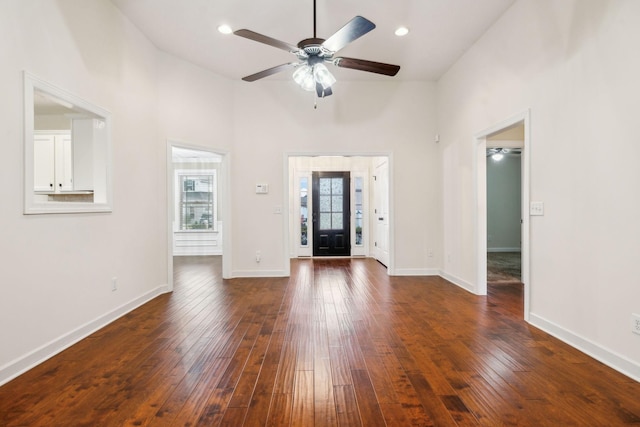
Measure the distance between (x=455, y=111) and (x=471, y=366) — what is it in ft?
11.9

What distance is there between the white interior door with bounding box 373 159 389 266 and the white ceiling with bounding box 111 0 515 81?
7.58ft

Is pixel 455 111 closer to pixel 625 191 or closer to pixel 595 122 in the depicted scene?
pixel 595 122

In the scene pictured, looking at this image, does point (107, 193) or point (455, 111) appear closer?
point (107, 193)

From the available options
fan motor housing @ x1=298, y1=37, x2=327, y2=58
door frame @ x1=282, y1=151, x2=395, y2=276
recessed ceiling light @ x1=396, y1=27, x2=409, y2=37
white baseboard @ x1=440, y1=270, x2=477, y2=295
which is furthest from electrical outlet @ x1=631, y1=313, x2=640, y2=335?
recessed ceiling light @ x1=396, y1=27, x2=409, y2=37

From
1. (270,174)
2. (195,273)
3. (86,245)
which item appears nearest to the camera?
(86,245)

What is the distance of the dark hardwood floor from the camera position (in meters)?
1.65

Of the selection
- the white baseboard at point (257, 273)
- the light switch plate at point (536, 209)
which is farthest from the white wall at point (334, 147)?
the light switch plate at point (536, 209)

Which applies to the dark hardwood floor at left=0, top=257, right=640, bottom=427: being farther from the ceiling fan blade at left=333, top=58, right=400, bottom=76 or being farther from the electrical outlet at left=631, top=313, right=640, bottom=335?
the ceiling fan blade at left=333, top=58, right=400, bottom=76

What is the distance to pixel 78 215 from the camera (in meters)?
2.72

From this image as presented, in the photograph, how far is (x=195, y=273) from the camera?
5605 millimetres

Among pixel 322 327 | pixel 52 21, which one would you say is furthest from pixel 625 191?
pixel 52 21

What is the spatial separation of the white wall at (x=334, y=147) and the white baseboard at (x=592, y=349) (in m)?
2.46

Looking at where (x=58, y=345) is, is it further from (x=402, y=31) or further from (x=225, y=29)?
(x=402, y=31)

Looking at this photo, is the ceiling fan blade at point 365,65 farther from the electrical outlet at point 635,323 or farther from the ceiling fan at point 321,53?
the electrical outlet at point 635,323
